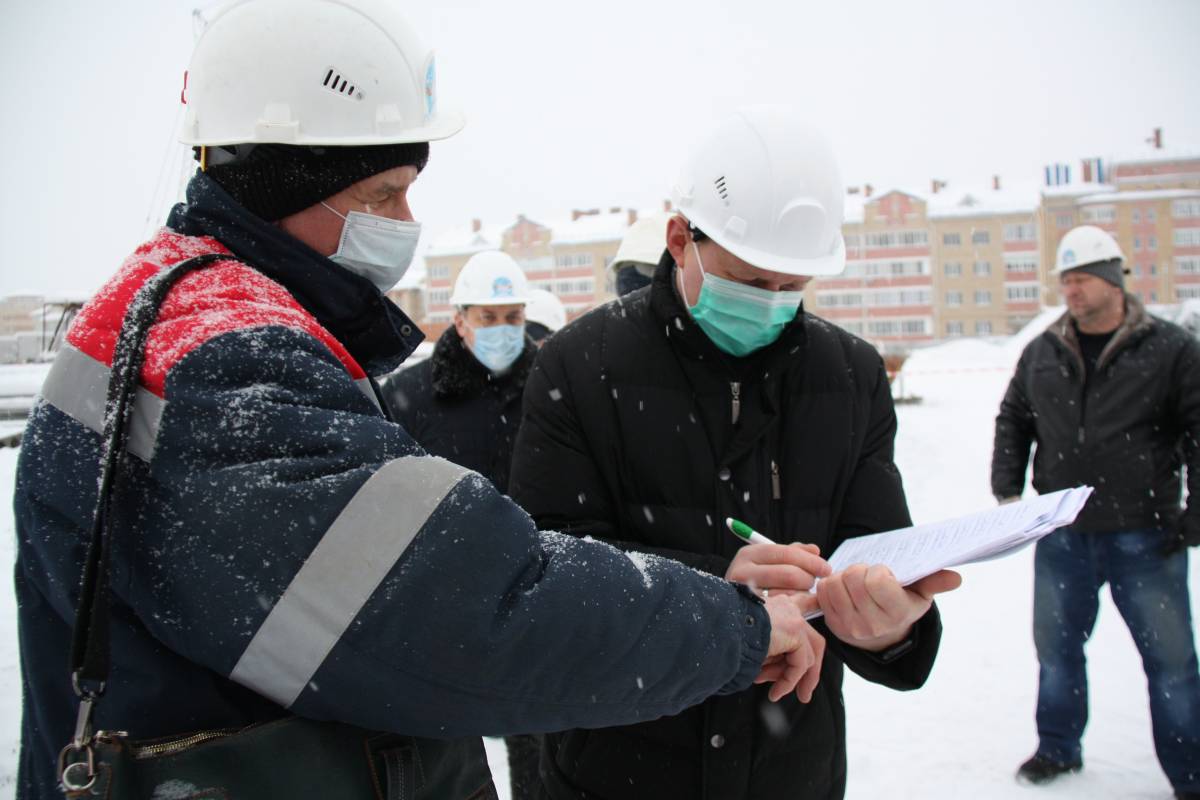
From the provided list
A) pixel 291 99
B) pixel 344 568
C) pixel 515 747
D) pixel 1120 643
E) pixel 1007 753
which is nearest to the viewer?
pixel 344 568

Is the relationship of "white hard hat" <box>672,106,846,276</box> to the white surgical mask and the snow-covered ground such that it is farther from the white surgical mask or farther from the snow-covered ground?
the snow-covered ground

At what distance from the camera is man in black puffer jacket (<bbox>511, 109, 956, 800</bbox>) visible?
6.54ft

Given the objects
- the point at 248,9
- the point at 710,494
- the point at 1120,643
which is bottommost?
the point at 1120,643

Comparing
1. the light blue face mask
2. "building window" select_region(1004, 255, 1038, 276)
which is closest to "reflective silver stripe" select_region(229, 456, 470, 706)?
the light blue face mask

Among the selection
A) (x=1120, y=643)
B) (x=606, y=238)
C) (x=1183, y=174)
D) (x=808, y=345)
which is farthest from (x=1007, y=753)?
(x=1183, y=174)

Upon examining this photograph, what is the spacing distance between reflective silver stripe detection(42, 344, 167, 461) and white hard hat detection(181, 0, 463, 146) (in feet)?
1.59

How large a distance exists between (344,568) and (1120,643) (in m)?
6.57

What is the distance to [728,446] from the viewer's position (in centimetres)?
209

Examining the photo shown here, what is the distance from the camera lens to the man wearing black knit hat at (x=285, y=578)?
3.23ft

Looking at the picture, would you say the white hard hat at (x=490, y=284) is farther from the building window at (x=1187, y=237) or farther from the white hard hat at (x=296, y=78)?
the building window at (x=1187, y=237)

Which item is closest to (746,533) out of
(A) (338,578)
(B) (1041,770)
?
(A) (338,578)

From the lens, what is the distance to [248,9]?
4.79 ft

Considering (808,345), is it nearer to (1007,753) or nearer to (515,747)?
(515,747)

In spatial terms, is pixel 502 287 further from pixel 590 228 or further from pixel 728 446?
pixel 590 228
